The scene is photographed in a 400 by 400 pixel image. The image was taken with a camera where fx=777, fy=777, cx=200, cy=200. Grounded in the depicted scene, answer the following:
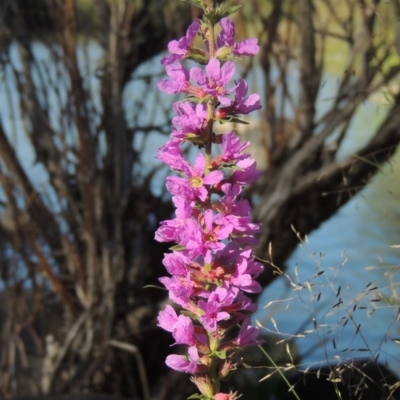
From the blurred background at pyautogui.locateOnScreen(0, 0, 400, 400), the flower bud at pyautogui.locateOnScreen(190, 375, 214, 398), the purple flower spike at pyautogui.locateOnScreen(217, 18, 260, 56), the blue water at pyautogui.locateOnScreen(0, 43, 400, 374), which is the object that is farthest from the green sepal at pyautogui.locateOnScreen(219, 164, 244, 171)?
the blue water at pyautogui.locateOnScreen(0, 43, 400, 374)

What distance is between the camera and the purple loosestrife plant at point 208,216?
0.82 metres

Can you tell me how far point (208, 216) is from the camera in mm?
818

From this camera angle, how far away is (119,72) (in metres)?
2.54

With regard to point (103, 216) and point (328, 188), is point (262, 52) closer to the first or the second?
point (328, 188)

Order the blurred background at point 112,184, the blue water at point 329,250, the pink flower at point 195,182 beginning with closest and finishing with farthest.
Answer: the pink flower at point 195,182 → the blurred background at point 112,184 → the blue water at point 329,250

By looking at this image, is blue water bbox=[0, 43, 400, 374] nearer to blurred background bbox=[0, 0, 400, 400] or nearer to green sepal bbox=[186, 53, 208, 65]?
blurred background bbox=[0, 0, 400, 400]

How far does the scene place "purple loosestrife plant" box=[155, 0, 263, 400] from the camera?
0.82m

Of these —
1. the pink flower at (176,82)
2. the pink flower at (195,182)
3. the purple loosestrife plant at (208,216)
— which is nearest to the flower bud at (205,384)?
the purple loosestrife plant at (208,216)

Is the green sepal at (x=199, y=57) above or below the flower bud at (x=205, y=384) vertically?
above

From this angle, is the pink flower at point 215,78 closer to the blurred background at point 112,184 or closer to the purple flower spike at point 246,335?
the purple flower spike at point 246,335

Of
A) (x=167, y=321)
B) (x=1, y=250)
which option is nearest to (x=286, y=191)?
(x=1, y=250)

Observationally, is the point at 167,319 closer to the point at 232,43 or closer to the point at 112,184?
the point at 232,43

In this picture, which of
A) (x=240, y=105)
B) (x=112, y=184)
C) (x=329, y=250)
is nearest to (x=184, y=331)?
(x=240, y=105)

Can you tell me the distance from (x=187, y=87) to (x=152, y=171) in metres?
1.91
